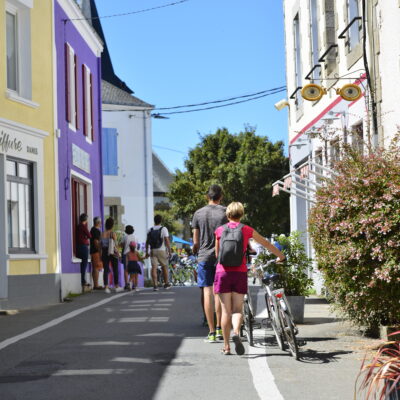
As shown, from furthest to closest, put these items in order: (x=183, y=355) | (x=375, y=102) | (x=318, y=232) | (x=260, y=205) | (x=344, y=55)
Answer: (x=260, y=205), (x=344, y=55), (x=375, y=102), (x=318, y=232), (x=183, y=355)

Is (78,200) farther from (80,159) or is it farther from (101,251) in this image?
(101,251)

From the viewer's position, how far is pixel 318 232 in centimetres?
997

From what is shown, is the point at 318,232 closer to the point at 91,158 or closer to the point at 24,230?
the point at 24,230

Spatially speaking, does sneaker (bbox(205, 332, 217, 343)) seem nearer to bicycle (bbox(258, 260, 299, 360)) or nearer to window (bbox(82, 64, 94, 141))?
bicycle (bbox(258, 260, 299, 360))

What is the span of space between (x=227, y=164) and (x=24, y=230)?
37.8 m

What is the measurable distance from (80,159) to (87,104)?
264cm

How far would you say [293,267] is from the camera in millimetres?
12320

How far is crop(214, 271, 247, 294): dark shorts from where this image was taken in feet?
28.8

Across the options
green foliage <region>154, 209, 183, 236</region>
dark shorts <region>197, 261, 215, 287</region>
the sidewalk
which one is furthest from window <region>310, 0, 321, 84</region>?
green foliage <region>154, 209, 183, 236</region>

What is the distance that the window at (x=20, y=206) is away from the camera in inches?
654

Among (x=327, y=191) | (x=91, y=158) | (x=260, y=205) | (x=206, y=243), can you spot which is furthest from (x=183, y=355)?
(x=260, y=205)

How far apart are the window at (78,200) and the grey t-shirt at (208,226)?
11638 millimetres

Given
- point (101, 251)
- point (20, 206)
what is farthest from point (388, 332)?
point (101, 251)

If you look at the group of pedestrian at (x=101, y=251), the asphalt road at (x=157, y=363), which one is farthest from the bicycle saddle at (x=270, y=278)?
the group of pedestrian at (x=101, y=251)
